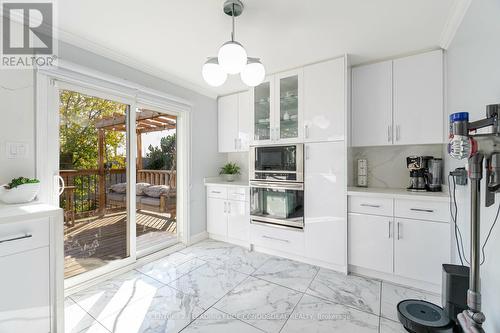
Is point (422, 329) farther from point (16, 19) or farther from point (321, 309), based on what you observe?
point (16, 19)

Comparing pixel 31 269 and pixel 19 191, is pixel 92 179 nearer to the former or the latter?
pixel 19 191

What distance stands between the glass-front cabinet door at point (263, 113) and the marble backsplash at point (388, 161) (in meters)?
1.10

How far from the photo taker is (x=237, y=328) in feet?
5.44

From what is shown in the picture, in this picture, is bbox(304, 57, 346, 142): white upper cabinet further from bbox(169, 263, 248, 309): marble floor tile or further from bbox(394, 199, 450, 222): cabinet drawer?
bbox(169, 263, 248, 309): marble floor tile

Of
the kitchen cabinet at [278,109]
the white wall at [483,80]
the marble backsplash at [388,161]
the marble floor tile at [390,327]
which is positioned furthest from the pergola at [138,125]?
the white wall at [483,80]

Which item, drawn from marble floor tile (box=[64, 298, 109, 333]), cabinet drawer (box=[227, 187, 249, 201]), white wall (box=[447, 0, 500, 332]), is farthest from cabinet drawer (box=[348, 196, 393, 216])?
marble floor tile (box=[64, 298, 109, 333])

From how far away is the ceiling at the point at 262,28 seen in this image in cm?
166

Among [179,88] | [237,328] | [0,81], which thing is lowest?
[237,328]

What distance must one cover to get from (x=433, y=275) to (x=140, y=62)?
3.73 metres

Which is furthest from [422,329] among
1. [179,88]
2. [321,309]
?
[179,88]

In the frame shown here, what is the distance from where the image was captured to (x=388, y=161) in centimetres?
273

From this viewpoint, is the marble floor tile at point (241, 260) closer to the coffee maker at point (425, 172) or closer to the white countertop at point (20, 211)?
the white countertop at point (20, 211)

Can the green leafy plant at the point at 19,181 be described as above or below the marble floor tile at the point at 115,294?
above

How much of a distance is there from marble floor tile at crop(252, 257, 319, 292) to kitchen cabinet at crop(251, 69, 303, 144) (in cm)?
151
